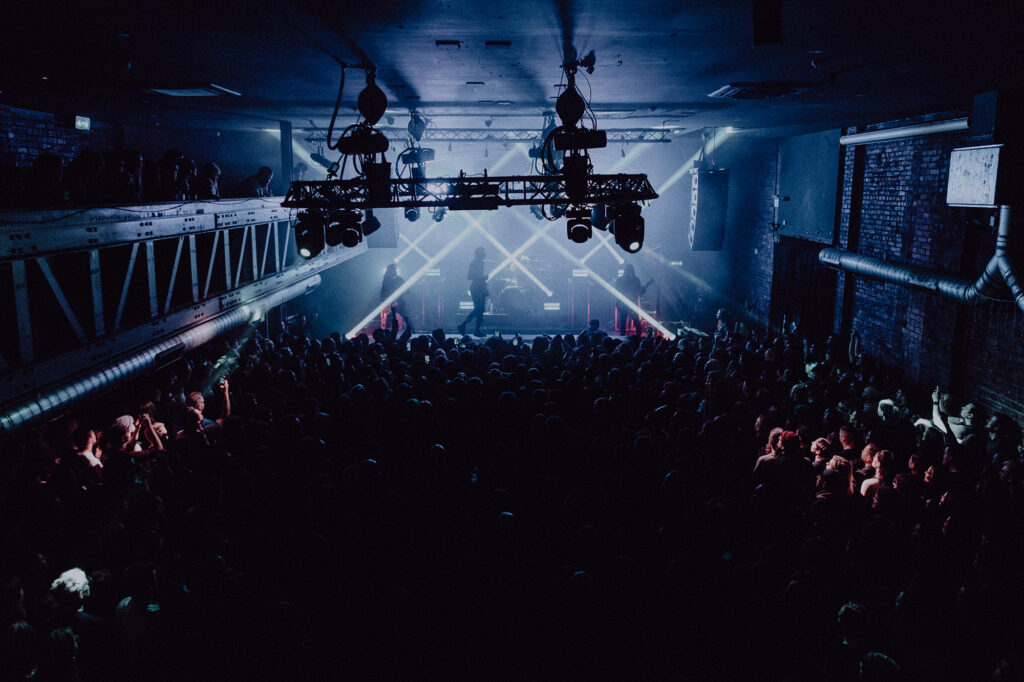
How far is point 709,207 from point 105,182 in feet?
38.6

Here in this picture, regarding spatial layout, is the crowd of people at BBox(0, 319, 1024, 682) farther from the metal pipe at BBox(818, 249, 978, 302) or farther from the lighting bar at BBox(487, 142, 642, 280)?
the lighting bar at BBox(487, 142, 642, 280)

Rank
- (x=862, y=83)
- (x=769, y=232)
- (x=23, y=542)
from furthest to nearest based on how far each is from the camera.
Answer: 1. (x=769, y=232)
2. (x=862, y=83)
3. (x=23, y=542)

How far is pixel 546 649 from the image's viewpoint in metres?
4.07

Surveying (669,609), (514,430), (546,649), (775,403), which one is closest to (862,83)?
(775,403)

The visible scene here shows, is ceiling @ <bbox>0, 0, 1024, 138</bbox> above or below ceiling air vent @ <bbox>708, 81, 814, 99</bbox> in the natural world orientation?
below

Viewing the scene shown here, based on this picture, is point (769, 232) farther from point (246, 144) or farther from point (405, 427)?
point (246, 144)

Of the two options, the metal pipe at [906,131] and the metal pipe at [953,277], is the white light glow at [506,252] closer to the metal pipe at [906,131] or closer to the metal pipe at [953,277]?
the metal pipe at [953,277]

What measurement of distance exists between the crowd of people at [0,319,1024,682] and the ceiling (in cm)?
327

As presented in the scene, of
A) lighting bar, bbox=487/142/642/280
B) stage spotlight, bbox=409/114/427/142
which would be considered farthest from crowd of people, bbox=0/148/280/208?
lighting bar, bbox=487/142/642/280

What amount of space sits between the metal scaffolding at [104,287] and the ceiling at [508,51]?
1.40m

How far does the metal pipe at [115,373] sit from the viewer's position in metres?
4.68

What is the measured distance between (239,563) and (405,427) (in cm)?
222

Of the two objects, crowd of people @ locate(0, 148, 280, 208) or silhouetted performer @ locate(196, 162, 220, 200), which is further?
silhouetted performer @ locate(196, 162, 220, 200)

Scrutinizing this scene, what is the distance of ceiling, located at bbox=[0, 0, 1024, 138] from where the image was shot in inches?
152
